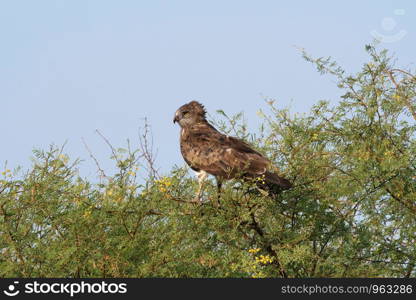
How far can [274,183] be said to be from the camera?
1335 cm

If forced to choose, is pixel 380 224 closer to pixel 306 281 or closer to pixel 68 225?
pixel 306 281

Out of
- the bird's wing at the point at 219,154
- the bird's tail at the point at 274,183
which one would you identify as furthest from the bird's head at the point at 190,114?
the bird's tail at the point at 274,183

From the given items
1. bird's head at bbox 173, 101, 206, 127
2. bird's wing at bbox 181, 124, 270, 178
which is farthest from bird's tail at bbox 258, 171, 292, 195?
bird's head at bbox 173, 101, 206, 127

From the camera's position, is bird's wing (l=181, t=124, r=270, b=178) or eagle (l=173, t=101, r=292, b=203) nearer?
eagle (l=173, t=101, r=292, b=203)

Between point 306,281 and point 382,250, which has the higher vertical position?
point 382,250

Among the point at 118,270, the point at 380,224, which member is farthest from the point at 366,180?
the point at 118,270

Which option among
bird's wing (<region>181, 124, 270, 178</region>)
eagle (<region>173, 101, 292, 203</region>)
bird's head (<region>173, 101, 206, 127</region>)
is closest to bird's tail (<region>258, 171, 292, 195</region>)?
eagle (<region>173, 101, 292, 203</region>)

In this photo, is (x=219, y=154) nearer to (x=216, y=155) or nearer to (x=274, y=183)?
(x=216, y=155)

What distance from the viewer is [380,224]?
14.7 meters

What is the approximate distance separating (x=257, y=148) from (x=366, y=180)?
1.93 metres

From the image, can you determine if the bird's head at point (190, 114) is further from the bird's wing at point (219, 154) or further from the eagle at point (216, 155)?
the bird's wing at point (219, 154)

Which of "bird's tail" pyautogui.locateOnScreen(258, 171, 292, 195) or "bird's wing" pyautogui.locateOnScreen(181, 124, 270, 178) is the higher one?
"bird's wing" pyautogui.locateOnScreen(181, 124, 270, 178)

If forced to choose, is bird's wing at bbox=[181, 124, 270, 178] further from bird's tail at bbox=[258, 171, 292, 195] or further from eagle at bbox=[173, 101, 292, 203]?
bird's tail at bbox=[258, 171, 292, 195]

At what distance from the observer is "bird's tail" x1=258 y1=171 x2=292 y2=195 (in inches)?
525
